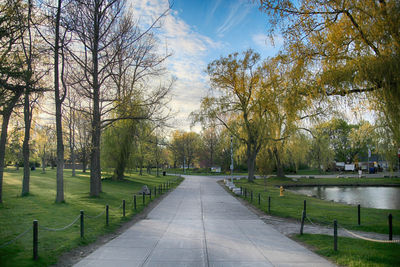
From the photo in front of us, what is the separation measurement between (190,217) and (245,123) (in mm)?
25212

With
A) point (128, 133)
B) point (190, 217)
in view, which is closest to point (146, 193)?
point (190, 217)

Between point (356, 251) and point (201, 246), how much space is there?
164 inches

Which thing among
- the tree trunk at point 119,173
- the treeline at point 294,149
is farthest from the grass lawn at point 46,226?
the tree trunk at point 119,173

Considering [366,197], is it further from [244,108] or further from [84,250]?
[84,250]

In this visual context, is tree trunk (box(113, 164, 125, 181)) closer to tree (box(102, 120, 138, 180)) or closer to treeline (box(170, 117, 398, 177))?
tree (box(102, 120, 138, 180))

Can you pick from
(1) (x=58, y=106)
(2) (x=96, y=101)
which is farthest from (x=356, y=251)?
(2) (x=96, y=101)

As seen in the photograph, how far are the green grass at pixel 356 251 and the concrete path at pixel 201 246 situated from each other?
0.44 meters

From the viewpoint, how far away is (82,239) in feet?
30.2

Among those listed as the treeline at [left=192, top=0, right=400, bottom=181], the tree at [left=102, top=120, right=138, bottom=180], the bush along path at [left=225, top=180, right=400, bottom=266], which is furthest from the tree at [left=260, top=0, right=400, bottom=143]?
the tree at [left=102, top=120, right=138, bottom=180]

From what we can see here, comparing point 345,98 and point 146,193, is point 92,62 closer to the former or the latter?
point 146,193

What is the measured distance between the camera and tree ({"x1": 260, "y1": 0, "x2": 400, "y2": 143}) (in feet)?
27.1

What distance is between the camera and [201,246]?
28.6 ft

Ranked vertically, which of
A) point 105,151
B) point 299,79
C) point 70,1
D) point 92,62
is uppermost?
point 70,1

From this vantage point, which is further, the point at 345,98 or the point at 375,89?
the point at 345,98
